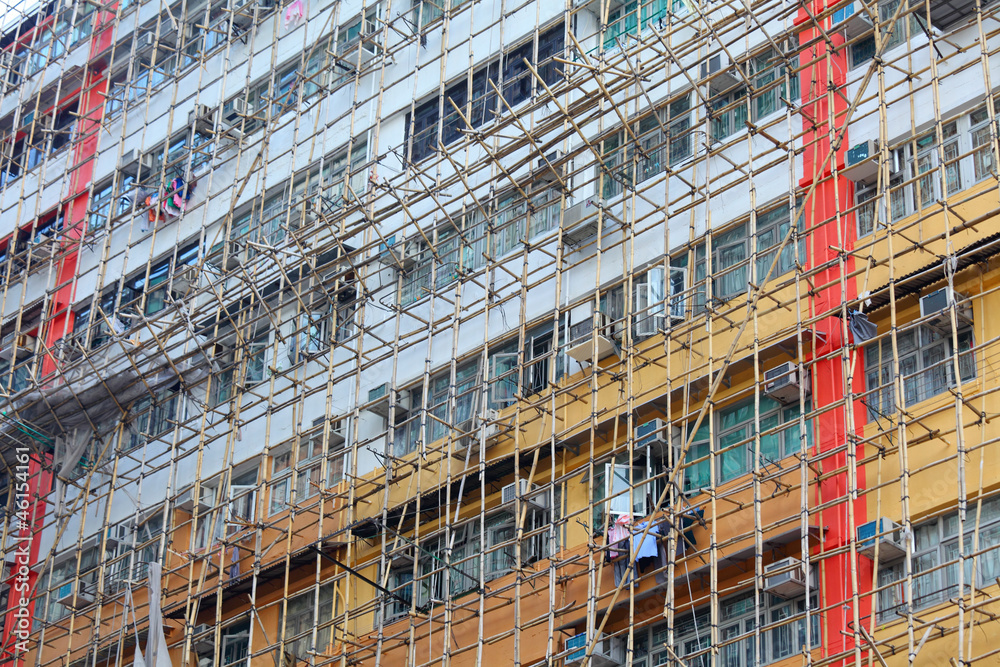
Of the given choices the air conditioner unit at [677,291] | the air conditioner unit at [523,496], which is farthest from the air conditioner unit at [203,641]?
the air conditioner unit at [677,291]

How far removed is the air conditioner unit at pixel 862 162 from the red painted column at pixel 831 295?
0.19m

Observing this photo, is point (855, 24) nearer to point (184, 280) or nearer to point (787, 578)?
point (787, 578)

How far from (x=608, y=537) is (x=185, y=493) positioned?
6.19 m

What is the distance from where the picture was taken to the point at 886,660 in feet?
34.3

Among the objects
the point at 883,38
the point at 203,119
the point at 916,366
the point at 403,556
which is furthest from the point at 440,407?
the point at 203,119

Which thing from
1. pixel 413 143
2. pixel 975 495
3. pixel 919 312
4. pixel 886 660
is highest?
pixel 413 143

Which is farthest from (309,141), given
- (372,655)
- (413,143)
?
(372,655)

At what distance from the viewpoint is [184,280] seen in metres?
18.2

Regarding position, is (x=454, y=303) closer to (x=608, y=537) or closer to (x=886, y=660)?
(x=608, y=537)

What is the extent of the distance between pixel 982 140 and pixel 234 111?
1046 centimetres

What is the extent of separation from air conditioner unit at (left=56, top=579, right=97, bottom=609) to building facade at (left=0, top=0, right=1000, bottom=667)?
0.26 feet

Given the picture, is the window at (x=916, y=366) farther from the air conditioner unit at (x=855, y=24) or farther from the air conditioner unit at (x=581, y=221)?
the air conditioner unit at (x=581, y=221)

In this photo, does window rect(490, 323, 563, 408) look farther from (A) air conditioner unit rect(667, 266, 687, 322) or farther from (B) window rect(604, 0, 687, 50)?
(B) window rect(604, 0, 687, 50)

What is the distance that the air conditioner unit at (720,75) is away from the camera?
45.6 ft
